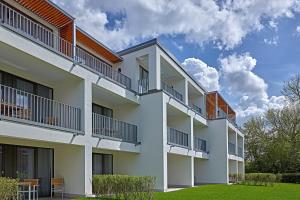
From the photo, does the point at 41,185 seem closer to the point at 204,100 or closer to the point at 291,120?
the point at 204,100

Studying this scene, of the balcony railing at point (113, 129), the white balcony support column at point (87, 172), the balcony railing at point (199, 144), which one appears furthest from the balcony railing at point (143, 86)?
the balcony railing at point (199, 144)

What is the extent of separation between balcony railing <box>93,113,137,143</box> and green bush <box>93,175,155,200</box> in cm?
361

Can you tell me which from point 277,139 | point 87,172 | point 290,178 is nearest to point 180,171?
point 87,172

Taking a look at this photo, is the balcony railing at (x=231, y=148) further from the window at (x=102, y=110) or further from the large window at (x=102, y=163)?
the window at (x=102, y=110)

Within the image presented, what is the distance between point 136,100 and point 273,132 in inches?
1355

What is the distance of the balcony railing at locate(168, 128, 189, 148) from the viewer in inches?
1014

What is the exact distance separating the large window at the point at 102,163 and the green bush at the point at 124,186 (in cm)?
663

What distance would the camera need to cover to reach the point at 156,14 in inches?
690

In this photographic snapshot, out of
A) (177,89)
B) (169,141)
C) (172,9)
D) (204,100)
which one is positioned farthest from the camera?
(204,100)

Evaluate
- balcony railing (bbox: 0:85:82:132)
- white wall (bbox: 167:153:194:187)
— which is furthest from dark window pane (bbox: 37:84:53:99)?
white wall (bbox: 167:153:194:187)

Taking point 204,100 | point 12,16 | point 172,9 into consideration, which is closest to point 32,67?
point 12,16

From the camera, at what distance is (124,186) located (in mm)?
15758

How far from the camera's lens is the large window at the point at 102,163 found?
76.4 ft

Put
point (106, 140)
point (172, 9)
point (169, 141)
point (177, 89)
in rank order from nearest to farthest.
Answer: point (172, 9)
point (106, 140)
point (169, 141)
point (177, 89)
